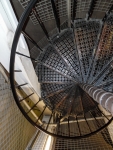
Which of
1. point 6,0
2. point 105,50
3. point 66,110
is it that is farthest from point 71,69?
point 6,0

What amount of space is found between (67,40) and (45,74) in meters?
0.72

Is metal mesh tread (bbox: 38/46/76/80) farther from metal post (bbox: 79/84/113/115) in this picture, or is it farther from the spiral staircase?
metal post (bbox: 79/84/113/115)

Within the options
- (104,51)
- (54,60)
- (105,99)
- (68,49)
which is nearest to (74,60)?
(68,49)

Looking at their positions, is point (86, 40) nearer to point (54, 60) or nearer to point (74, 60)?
point (74, 60)

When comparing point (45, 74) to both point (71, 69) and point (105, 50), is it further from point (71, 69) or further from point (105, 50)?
point (105, 50)

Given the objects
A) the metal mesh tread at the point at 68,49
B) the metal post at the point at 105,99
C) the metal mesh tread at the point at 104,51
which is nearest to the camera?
the metal post at the point at 105,99

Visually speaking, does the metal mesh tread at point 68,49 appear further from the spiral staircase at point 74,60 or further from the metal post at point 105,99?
the metal post at point 105,99

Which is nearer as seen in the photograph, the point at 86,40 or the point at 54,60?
the point at 86,40

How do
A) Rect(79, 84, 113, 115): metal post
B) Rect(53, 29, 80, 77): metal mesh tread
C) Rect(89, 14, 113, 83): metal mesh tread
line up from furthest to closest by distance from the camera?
1. Rect(53, 29, 80, 77): metal mesh tread
2. Rect(89, 14, 113, 83): metal mesh tread
3. Rect(79, 84, 113, 115): metal post

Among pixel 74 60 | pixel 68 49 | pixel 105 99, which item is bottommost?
pixel 105 99

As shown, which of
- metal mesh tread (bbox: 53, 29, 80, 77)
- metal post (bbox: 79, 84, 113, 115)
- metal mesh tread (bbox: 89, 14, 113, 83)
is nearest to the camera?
metal post (bbox: 79, 84, 113, 115)

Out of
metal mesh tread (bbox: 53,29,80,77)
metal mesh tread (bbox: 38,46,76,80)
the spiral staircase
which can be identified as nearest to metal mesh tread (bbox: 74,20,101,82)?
the spiral staircase

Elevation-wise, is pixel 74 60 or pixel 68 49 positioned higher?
pixel 68 49

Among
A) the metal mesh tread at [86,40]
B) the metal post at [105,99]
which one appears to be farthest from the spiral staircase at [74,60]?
the metal post at [105,99]
